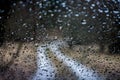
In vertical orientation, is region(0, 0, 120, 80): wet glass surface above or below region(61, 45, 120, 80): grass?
above

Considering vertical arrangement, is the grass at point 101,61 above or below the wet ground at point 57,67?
below

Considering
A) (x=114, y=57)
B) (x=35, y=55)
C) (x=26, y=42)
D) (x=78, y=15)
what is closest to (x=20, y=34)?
(x=26, y=42)

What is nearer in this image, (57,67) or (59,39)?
(57,67)

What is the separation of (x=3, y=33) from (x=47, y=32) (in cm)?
23

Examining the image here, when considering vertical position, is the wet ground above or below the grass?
above

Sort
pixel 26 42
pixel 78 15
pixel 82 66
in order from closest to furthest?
pixel 82 66, pixel 26 42, pixel 78 15

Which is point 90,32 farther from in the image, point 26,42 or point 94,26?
point 26,42

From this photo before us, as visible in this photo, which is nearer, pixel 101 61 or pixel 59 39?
pixel 101 61

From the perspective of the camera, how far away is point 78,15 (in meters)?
1.47

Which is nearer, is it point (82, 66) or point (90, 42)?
point (82, 66)

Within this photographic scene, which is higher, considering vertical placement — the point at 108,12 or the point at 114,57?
the point at 108,12

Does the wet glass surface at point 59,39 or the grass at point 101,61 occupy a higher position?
the wet glass surface at point 59,39

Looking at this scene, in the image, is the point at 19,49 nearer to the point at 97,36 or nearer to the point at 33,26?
the point at 33,26

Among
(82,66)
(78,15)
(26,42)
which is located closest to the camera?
(82,66)
